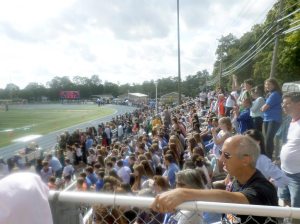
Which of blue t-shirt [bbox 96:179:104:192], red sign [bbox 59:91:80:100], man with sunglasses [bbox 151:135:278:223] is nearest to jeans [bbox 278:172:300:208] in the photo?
man with sunglasses [bbox 151:135:278:223]

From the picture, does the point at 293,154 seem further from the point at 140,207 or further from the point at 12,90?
the point at 12,90

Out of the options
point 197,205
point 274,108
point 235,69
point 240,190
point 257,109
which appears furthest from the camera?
point 235,69

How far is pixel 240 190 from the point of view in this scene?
7.91 ft

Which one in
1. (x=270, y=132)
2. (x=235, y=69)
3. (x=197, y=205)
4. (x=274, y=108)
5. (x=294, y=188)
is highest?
(x=235, y=69)

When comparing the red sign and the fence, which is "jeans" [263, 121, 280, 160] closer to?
the fence

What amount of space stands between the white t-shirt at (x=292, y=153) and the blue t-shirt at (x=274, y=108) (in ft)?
9.25

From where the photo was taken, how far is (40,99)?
433 feet

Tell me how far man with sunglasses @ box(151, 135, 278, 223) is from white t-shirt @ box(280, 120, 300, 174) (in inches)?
72.8

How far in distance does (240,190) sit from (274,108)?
5.14 metres

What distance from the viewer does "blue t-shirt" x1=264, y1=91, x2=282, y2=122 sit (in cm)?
705

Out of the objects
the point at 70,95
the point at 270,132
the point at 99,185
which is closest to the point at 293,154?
the point at 270,132

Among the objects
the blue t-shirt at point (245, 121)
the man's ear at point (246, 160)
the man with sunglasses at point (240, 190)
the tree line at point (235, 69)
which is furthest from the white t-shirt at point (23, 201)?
the tree line at point (235, 69)

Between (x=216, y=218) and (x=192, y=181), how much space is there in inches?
22.0

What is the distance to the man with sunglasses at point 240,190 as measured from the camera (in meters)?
2.04
